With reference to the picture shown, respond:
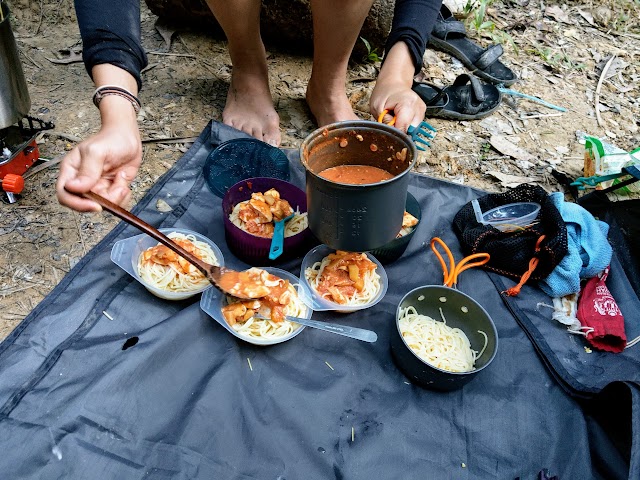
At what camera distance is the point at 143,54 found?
215cm

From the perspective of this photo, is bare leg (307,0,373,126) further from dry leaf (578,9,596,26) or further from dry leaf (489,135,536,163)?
dry leaf (578,9,596,26)

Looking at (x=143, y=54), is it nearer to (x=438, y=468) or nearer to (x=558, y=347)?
(x=438, y=468)

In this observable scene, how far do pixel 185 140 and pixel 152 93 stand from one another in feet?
1.95

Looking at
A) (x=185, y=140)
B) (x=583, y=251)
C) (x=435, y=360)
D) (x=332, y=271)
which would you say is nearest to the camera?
(x=435, y=360)

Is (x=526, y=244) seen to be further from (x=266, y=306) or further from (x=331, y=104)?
(x=331, y=104)

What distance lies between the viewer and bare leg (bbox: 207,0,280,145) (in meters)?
2.81

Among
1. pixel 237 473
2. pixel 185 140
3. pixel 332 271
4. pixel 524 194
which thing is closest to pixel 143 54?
pixel 185 140

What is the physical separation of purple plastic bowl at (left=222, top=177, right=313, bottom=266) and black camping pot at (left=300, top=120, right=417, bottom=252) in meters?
0.38

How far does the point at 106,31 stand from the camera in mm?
1991

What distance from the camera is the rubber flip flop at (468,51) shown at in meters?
3.82

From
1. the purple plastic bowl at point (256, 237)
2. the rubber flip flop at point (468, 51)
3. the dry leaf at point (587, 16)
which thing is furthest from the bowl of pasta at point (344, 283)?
the dry leaf at point (587, 16)

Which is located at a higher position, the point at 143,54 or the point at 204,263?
the point at 143,54

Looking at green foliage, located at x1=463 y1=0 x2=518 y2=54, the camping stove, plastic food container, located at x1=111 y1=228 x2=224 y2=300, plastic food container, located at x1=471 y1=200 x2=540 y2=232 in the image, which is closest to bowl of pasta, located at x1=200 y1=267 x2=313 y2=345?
plastic food container, located at x1=111 y1=228 x2=224 y2=300

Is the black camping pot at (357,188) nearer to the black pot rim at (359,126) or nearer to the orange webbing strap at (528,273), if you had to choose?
the black pot rim at (359,126)
